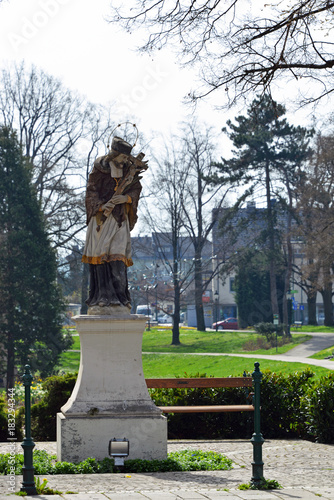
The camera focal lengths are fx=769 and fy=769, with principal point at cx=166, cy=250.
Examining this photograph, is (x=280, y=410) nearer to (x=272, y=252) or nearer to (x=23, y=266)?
(x=23, y=266)

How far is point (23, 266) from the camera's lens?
30266 millimetres

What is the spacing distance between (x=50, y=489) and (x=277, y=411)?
590 centimetres

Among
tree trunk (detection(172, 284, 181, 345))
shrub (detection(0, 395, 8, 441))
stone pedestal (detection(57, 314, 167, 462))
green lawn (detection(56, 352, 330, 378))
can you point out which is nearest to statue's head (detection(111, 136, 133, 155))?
stone pedestal (detection(57, 314, 167, 462))

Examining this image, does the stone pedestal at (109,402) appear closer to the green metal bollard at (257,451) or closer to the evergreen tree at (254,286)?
the green metal bollard at (257,451)

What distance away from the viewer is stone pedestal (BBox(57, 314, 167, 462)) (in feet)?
29.1

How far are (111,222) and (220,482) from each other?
11.4ft

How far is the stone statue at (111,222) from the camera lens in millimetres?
9508

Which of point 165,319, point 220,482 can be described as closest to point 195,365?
point 220,482

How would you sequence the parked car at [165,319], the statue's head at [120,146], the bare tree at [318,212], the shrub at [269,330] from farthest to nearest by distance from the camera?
the parked car at [165,319] → the shrub at [269,330] → the bare tree at [318,212] → the statue's head at [120,146]

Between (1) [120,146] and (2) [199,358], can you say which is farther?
(2) [199,358]

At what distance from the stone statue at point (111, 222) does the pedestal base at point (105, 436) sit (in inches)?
52.4

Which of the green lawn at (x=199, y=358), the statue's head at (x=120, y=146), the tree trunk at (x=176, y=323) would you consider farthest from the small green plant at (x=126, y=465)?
the tree trunk at (x=176, y=323)

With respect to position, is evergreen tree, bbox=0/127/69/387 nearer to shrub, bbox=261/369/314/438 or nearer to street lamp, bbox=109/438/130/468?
shrub, bbox=261/369/314/438

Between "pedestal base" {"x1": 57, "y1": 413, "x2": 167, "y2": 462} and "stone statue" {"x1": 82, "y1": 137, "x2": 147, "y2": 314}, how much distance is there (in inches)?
52.4
